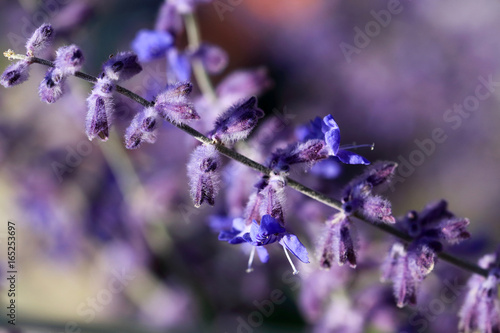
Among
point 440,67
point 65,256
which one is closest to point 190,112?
point 65,256

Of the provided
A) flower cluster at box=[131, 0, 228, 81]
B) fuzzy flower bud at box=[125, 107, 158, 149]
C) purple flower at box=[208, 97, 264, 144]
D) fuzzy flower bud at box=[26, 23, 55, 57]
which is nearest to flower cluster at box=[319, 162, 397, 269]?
purple flower at box=[208, 97, 264, 144]

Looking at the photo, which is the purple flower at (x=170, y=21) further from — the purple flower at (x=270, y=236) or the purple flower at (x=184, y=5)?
the purple flower at (x=270, y=236)

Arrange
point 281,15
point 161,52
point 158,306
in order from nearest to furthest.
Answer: point 161,52
point 158,306
point 281,15

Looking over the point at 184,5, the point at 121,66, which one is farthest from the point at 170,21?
the point at 121,66

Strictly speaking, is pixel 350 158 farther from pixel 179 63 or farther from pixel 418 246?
pixel 179 63

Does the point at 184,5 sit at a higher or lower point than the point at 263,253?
higher

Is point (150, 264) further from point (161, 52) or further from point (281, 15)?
point (281, 15)
